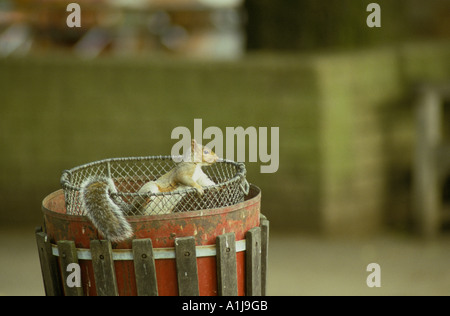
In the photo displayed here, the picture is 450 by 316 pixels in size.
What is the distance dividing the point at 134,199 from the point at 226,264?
1.25 feet

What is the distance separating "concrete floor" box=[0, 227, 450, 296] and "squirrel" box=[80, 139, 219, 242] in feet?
8.85

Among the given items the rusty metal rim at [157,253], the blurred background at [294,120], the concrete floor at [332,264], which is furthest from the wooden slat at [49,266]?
the blurred background at [294,120]

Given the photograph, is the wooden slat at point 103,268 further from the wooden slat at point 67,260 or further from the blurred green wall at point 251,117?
the blurred green wall at point 251,117

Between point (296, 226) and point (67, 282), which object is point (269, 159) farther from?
point (67, 282)

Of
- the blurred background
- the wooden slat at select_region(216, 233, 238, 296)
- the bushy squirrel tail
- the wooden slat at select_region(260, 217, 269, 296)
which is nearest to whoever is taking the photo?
the bushy squirrel tail

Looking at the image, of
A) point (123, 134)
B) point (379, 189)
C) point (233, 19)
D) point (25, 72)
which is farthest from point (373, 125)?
point (233, 19)

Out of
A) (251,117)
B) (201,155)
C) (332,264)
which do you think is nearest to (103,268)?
(201,155)

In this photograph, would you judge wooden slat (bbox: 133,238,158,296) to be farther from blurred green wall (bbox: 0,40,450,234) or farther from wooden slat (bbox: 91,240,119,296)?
blurred green wall (bbox: 0,40,450,234)

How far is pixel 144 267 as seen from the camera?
102 inches

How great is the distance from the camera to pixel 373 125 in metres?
6.76

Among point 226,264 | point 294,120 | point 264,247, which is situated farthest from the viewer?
point 294,120

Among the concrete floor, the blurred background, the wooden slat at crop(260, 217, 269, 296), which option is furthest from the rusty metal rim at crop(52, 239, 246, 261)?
the blurred background

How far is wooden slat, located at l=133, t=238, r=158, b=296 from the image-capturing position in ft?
8.44

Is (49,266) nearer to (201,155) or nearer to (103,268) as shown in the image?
(103,268)
